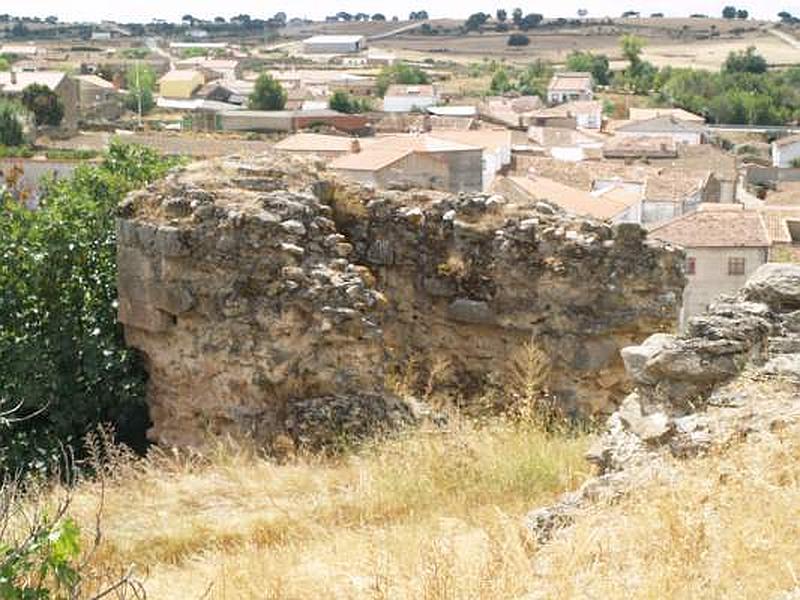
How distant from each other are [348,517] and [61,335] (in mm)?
3825

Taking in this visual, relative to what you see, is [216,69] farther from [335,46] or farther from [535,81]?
[335,46]

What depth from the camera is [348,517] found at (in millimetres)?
5570

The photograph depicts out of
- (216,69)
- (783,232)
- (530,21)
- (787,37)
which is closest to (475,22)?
(530,21)

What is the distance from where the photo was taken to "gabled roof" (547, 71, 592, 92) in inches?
3401

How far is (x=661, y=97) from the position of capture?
85125 mm

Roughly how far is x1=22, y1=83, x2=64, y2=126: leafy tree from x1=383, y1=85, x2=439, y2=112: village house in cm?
2859

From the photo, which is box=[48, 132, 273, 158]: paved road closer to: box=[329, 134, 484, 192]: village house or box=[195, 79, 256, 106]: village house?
box=[329, 134, 484, 192]: village house

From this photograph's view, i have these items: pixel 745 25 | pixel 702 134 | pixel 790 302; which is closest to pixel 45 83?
pixel 702 134

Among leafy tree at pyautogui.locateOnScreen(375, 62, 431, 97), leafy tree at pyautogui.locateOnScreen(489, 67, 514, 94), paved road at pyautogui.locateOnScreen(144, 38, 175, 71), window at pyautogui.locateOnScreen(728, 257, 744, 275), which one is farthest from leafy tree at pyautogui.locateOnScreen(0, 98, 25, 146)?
paved road at pyautogui.locateOnScreen(144, 38, 175, 71)

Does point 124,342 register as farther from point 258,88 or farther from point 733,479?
point 258,88

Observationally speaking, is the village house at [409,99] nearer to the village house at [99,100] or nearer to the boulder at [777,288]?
the village house at [99,100]

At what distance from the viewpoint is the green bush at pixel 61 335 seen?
8.10 metres

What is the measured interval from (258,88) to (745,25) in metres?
112

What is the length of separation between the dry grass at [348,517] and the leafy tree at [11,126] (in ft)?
139
